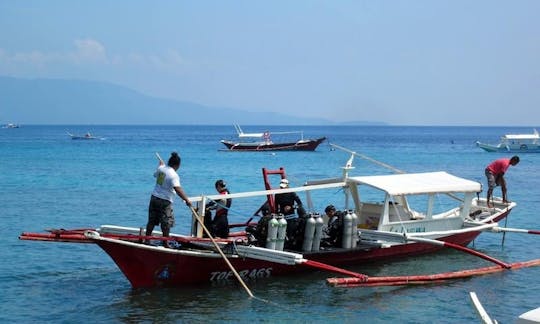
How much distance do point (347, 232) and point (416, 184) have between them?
3158 millimetres

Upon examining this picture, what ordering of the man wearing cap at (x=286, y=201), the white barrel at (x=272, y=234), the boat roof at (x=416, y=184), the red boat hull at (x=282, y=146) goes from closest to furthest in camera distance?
1. the white barrel at (x=272, y=234)
2. the man wearing cap at (x=286, y=201)
3. the boat roof at (x=416, y=184)
4. the red boat hull at (x=282, y=146)

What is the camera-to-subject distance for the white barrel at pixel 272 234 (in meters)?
15.4

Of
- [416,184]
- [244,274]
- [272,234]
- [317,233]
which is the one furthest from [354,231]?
[416,184]

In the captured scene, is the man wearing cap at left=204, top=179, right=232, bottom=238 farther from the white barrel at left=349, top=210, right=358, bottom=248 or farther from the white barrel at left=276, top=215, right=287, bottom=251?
the white barrel at left=349, top=210, right=358, bottom=248

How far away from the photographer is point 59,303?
14492mm

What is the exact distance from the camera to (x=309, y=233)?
16.0 metres

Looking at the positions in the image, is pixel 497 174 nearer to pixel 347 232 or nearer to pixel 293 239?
pixel 347 232

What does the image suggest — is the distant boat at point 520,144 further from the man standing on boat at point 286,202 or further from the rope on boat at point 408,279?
the man standing on boat at point 286,202

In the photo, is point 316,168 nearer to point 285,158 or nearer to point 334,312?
point 285,158

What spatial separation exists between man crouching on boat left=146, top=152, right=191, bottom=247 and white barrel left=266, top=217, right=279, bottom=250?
2061 mm

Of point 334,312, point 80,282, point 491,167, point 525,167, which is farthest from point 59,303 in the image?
point 525,167

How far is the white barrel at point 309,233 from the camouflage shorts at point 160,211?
9.98 ft

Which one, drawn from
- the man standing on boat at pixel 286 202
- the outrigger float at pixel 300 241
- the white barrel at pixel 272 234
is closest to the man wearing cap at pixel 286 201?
the man standing on boat at pixel 286 202

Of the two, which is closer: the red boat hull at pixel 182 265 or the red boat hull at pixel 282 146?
the red boat hull at pixel 182 265
